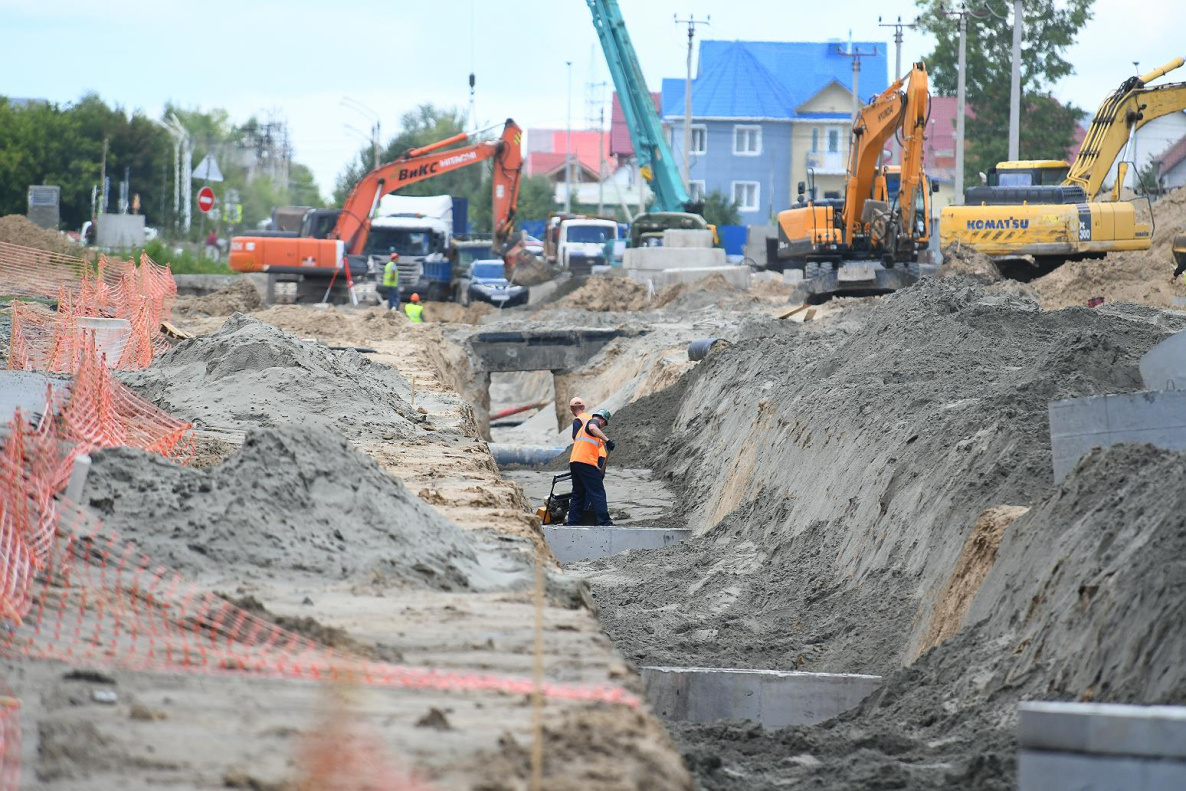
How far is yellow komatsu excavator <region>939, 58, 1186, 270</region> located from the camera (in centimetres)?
2109

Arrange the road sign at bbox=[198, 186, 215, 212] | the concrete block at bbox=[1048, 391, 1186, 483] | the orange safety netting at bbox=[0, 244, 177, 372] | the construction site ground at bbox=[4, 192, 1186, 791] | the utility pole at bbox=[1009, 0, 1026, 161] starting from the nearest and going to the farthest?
the construction site ground at bbox=[4, 192, 1186, 791] → the concrete block at bbox=[1048, 391, 1186, 483] → the orange safety netting at bbox=[0, 244, 177, 372] → the road sign at bbox=[198, 186, 215, 212] → the utility pole at bbox=[1009, 0, 1026, 161]

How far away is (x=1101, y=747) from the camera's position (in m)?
3.96

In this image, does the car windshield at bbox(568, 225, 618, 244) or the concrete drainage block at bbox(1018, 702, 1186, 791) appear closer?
the concrete drainage block at bbox(1018, 702, 1186, 791)

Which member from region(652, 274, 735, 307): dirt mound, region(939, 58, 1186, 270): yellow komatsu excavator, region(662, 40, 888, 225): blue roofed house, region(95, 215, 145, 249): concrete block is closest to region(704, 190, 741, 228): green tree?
Answer: region(662, 40, 888, 225): blue roofed house

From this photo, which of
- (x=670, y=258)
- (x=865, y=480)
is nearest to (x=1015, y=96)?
(x=670, y=258)

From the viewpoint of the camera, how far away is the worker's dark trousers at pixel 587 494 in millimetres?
12891

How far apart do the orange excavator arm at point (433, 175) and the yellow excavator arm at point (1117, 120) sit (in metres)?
14.6

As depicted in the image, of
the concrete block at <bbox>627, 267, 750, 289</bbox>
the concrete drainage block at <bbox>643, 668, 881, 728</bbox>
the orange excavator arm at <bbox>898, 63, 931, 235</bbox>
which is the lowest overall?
the concrete drainage block at <bbox>643, 668, 881, 728</bbox>

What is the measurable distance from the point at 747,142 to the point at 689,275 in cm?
3936

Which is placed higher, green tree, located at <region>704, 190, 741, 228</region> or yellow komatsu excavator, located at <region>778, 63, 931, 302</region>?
green tree, located at <region>704, 190, 741, 228</region>

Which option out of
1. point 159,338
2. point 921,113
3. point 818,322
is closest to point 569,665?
point 159,338

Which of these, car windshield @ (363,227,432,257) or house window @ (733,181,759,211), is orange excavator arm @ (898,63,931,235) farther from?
house window @ (733,181,759,211)

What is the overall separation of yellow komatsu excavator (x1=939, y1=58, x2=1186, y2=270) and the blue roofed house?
153 ft

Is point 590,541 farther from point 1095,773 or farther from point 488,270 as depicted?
point 488,270
